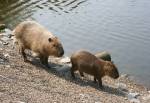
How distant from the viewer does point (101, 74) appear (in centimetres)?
1120

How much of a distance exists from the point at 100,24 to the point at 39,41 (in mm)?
6978

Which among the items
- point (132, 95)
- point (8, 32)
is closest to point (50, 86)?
point (132, 95)

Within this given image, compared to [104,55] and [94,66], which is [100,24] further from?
[94,66]

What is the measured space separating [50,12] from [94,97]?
11417 millimetres

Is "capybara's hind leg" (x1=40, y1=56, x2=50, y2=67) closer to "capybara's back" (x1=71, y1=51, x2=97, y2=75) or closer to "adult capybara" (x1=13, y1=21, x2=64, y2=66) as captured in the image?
"adult capybara" (x1=13, y1=21, x2=64, y2=66)

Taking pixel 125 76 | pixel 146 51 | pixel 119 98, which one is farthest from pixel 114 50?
pixel 119 98

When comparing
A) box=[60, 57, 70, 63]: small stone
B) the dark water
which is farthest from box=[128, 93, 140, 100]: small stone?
box=[60, 57, 70, 63]: small stone

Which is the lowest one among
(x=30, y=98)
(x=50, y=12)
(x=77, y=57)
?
(x=50, y=12)

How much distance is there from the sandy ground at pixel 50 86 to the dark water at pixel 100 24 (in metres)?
1.63

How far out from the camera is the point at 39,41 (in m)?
11.6

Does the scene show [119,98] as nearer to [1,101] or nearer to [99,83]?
[99,83]

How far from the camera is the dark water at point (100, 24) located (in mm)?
14715

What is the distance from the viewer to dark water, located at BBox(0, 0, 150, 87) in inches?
579

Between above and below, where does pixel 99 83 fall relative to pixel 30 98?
below
